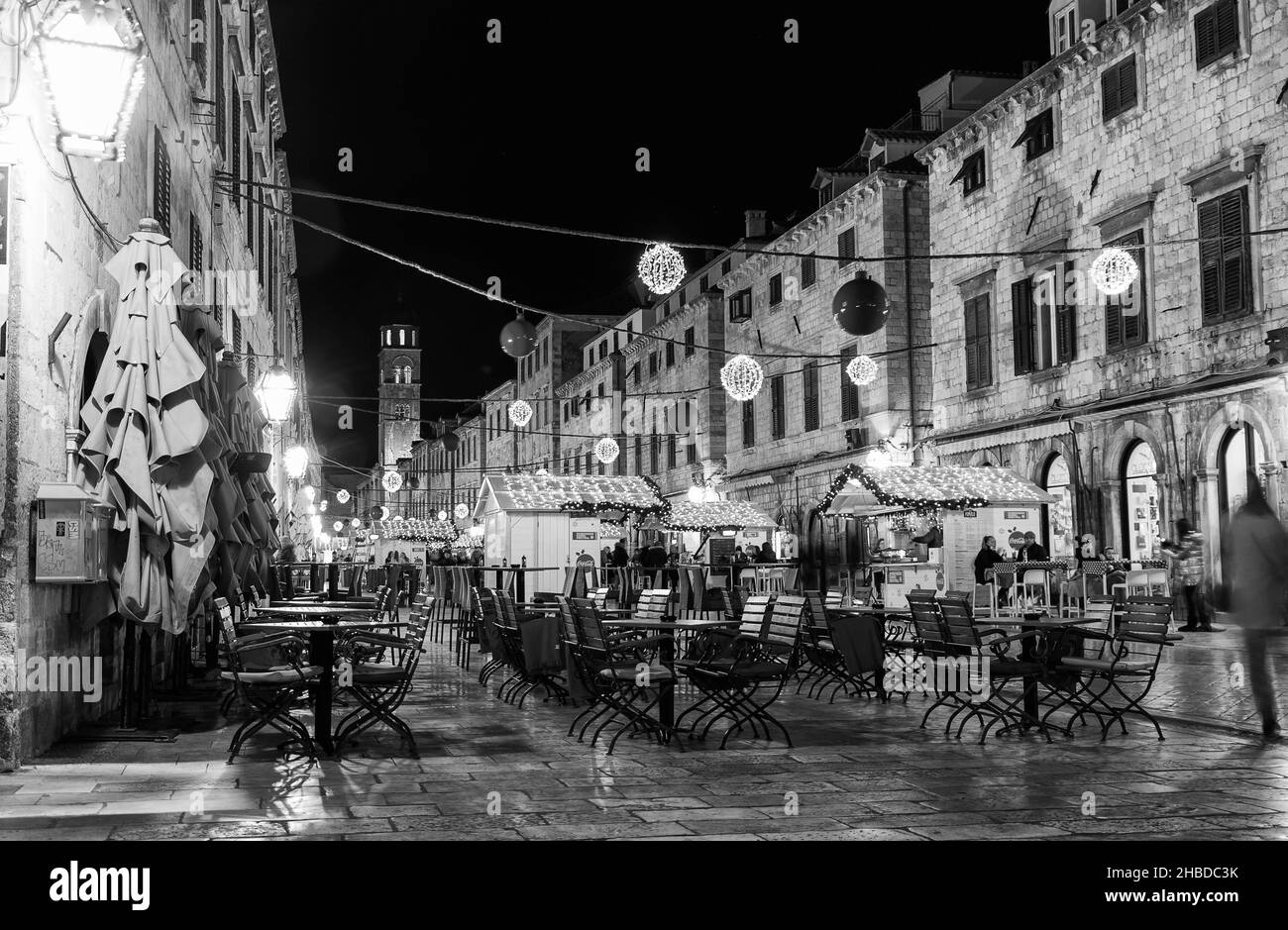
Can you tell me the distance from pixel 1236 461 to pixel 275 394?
13385mm

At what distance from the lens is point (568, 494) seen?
2425 cm

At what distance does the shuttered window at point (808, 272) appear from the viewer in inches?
1278

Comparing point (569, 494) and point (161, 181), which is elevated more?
point (161, 181)

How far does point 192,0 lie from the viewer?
14086 millimetres

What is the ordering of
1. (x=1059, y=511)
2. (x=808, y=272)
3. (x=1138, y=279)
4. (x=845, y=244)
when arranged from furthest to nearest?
(x=808, y=272) < (x=845, y=244) < (x=1059, y=511) < (x=1138, y=279)

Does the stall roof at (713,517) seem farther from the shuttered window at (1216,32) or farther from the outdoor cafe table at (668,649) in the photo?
the outdoor cafe table at (668,649)

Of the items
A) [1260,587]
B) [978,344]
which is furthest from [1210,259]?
[1260,587]

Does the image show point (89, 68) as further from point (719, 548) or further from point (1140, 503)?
point (719, 548)

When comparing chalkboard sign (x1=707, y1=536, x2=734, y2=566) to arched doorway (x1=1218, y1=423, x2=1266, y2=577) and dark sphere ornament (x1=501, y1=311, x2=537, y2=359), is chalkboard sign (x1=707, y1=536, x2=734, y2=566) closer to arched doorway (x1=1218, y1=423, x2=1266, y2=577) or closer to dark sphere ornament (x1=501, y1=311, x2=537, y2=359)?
dark sphere ornament (x1=501, y1=311, x2=537, y2=359)

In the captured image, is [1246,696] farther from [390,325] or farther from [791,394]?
[390,325]

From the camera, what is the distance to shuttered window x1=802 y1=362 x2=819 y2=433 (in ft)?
108

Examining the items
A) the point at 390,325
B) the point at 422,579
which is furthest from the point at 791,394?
the point at 390,325

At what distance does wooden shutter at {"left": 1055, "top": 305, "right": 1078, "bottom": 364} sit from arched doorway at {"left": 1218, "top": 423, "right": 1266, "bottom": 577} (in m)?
4.30
